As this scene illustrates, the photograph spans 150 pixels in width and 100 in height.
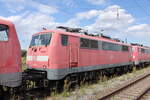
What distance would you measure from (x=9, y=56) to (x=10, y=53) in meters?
0.11

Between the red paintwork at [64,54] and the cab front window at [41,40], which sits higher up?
the cab front window at [41,40]

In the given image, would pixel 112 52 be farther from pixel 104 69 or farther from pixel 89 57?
pixel 89 57

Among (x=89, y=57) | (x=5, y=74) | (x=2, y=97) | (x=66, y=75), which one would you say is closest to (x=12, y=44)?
(x=5, y=74)

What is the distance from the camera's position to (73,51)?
1163 cm

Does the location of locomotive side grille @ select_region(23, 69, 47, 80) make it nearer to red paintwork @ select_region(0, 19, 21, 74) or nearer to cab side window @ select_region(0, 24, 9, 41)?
red paintwork @ select_region(0, 19, 21, 74)

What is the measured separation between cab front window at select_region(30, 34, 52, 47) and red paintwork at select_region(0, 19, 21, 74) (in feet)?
10.1

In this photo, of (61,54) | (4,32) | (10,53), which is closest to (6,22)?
(4,32)

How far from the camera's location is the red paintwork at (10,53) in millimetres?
6938

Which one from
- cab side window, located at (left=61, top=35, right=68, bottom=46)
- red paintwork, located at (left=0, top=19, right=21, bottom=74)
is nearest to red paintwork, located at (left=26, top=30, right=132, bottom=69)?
cab side window, located at (left=61, top=35, right=68, bottom=46)

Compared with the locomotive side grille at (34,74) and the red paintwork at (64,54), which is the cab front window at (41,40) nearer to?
the red paintwork at (64,54)

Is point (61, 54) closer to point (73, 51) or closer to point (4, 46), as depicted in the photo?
point (73, 51)

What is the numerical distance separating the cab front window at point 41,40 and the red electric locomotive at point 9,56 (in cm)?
311

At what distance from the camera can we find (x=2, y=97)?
7.90m

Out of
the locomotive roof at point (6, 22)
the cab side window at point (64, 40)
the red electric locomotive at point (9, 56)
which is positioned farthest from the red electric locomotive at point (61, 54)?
the locomotive roof at point (6, 22)
